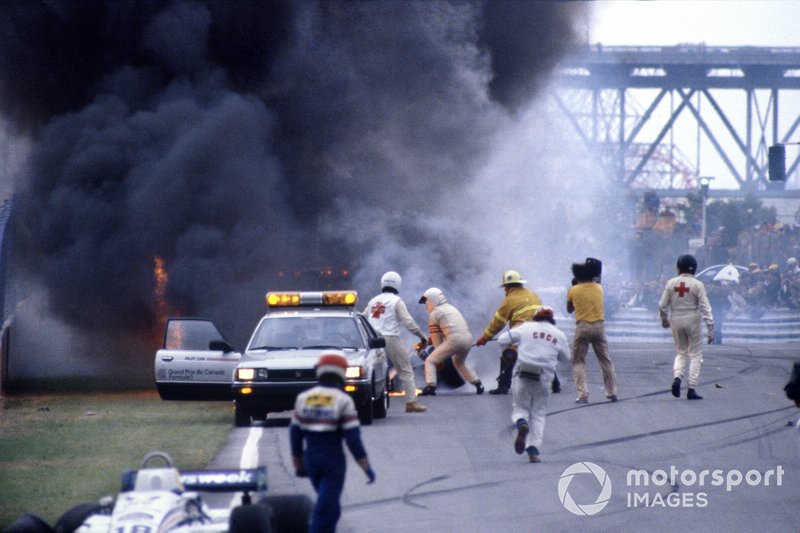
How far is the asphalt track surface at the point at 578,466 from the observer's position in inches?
360

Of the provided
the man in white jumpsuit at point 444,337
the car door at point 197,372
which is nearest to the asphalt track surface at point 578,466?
the man in white jumpsuit at point 444,337

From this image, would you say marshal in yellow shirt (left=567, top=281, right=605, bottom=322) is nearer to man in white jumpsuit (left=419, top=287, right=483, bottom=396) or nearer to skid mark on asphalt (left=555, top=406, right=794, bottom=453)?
man in white jumpsuit (left=419, top=287, right=483, bottom=396)

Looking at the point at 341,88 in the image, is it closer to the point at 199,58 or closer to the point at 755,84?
the point at 199,58

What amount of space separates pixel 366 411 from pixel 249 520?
7.77m

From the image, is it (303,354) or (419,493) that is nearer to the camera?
(419,493)

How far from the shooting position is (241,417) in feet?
48.7

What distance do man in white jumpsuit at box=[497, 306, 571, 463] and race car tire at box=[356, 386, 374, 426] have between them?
2.92m

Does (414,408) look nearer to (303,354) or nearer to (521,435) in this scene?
(303,354)

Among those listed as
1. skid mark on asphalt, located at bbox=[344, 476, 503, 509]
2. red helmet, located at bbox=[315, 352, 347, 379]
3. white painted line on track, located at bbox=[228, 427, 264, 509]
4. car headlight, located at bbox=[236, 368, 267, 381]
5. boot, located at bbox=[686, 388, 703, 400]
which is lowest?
white painted line on track, located at bbox=[228, 427, 264, 509]

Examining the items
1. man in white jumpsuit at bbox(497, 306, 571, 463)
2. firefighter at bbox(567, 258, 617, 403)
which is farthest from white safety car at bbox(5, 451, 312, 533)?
firefighter at bbox(567, 258, 617, 403)

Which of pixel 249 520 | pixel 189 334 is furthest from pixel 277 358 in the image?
pixel 249 520

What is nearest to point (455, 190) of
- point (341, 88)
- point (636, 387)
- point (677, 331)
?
point (341, 88)

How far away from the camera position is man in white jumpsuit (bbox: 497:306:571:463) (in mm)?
11812

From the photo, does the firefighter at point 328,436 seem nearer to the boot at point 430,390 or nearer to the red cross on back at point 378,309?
the red cross on back at point 378,309
